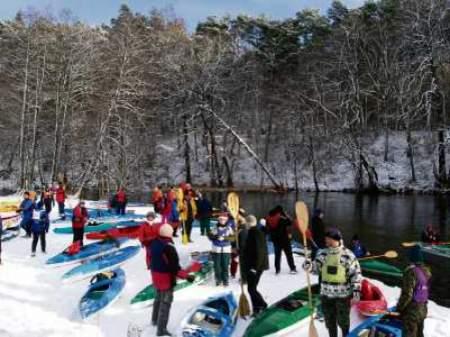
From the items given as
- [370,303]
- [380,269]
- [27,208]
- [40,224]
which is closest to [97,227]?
[27,208]

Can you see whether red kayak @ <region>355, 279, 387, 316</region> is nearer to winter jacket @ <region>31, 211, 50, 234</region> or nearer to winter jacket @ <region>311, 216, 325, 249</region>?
winter jacket @ <region>311, 216, 325, 249</region>

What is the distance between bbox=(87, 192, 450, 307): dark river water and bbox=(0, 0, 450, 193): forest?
185 inches

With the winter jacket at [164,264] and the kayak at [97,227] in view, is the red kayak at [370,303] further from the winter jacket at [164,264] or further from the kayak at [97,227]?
the kayak at [97,227]

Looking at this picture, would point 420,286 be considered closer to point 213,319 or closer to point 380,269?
point 213,319

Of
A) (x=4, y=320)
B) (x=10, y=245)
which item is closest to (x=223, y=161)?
(x=10, y=245)

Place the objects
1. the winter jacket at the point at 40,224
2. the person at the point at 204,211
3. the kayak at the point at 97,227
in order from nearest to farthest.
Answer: the winter jacket at the point at 40,224, the person at the point at 204,211, the kayak at the point at 97,227

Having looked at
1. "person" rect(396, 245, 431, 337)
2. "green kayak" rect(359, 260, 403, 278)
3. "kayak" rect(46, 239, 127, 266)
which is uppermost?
"person" rect(396, 245, 431, 337)

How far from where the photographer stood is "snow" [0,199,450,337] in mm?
6845

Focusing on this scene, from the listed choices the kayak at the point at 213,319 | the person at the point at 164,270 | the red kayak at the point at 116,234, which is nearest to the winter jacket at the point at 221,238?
the kayak at the point at 213,319

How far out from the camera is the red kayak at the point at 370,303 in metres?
7.46

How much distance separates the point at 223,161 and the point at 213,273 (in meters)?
28.9

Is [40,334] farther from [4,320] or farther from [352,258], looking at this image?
[352,258]

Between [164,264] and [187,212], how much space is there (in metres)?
6.86

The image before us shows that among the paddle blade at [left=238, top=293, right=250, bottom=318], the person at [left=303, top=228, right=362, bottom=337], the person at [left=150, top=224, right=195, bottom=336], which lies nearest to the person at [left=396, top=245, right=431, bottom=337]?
the person at [left=303, top=228, right=362, bottom=337]
